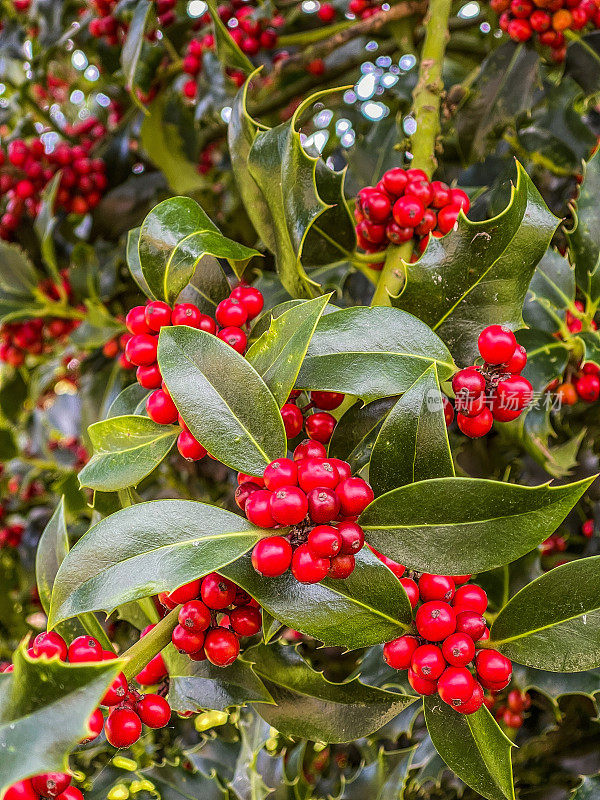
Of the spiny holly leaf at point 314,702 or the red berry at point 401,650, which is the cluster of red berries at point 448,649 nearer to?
the red berry at point 401,650

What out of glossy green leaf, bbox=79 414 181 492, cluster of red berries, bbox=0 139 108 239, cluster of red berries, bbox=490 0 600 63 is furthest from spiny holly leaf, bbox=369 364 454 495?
cluster of red berries, bbox=0 139 108 239

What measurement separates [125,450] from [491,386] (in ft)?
1.12

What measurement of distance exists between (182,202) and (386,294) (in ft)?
0.80

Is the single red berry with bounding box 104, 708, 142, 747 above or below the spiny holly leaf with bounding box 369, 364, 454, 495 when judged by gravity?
below

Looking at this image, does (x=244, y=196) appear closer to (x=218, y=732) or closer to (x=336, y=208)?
(x=336, y=208)

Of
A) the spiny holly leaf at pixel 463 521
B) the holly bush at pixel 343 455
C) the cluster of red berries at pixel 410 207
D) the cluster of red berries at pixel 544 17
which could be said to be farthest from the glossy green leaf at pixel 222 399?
the cluster of red berries at pixel 544 17

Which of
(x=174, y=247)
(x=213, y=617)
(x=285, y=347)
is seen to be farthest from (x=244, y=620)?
(x=174, y=247)

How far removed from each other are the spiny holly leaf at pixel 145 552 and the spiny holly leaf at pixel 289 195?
31cm

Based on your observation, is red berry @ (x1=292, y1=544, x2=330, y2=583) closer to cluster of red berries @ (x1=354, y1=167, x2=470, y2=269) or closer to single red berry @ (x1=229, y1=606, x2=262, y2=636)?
single red berry @ (x1=229, y1=606, x2=262, y2=636)

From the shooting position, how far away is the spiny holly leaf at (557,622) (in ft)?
1.85

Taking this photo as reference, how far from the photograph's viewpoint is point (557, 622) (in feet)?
1.91

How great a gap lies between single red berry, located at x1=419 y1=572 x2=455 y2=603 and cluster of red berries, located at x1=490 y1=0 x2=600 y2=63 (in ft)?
3.31

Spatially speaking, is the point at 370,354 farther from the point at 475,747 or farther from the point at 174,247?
the point at 475,747

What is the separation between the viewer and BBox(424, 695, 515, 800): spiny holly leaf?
57 centimetres
